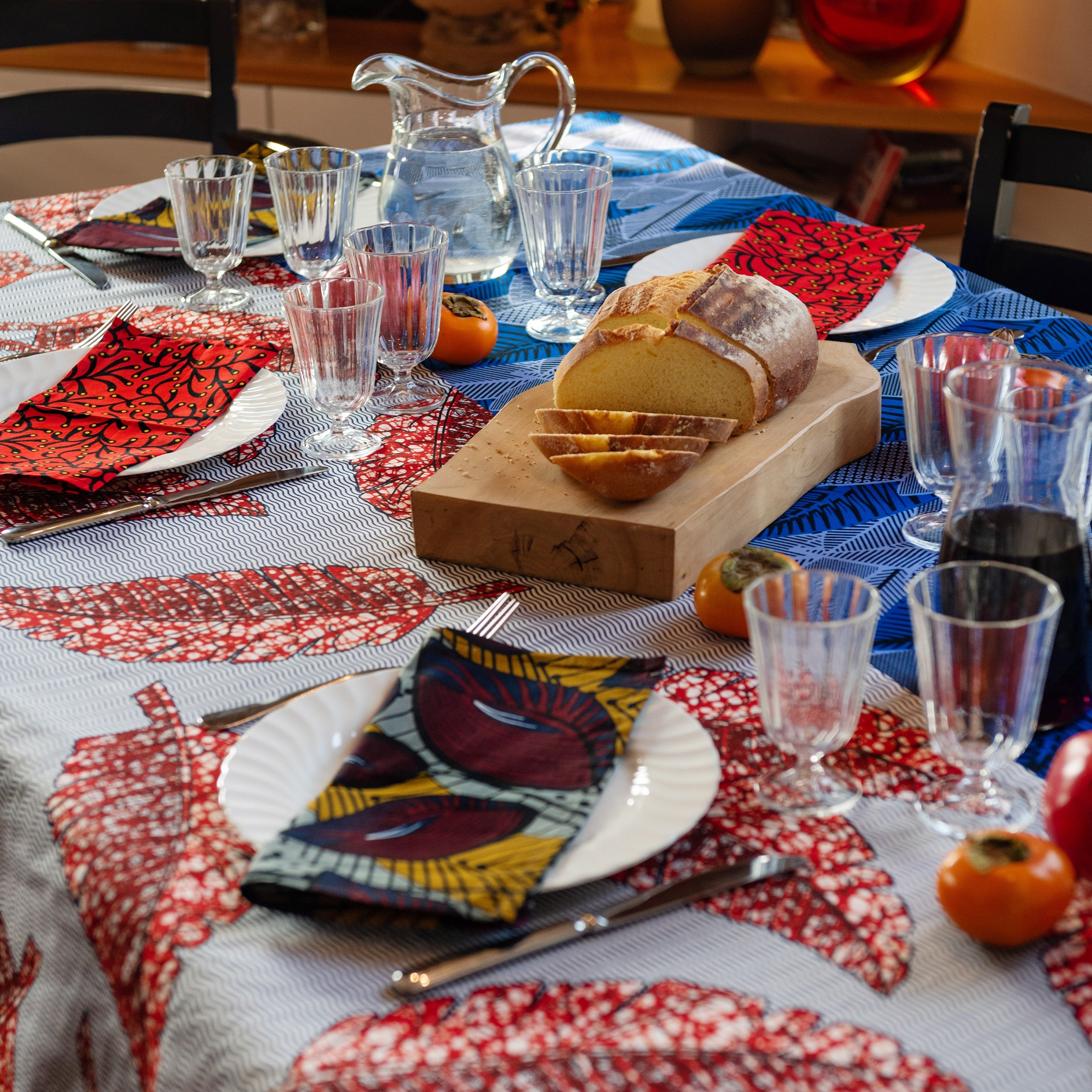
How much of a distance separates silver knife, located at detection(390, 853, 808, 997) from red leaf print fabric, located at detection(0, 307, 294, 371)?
817mm

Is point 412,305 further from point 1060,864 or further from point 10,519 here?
point 1060,864

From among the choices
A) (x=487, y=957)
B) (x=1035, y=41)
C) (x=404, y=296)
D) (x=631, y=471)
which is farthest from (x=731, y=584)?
(x=1035, y=41)

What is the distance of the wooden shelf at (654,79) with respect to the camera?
2.85 metres

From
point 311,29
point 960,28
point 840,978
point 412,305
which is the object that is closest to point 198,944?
point 840,978

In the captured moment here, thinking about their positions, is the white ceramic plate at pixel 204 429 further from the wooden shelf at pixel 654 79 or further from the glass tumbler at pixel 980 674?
the wooden shelf at pixel 654 79

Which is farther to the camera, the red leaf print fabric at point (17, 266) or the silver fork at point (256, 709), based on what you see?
the red leaf print fabric at point (17, 266)

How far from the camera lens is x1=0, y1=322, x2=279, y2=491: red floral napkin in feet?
3.40

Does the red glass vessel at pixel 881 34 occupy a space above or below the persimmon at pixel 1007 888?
above

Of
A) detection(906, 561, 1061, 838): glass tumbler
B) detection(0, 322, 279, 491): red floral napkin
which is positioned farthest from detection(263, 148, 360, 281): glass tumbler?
detection(906, 561, 1061, 838): glass tumbler

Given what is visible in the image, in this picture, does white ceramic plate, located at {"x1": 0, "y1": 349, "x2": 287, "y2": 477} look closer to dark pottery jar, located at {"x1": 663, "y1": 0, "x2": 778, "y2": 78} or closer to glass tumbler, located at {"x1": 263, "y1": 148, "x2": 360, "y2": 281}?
glass tumbler, located at {"x1": 263, "y1": 148, "x2": 360, "y2": 281}

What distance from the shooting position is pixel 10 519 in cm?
100

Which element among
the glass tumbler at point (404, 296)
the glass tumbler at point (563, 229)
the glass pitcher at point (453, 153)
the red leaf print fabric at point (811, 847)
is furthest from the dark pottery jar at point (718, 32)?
the red leaf print fabric at point (811, 847)

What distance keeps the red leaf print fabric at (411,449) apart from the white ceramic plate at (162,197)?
0.41 m

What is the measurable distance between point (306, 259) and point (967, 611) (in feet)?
3.05
